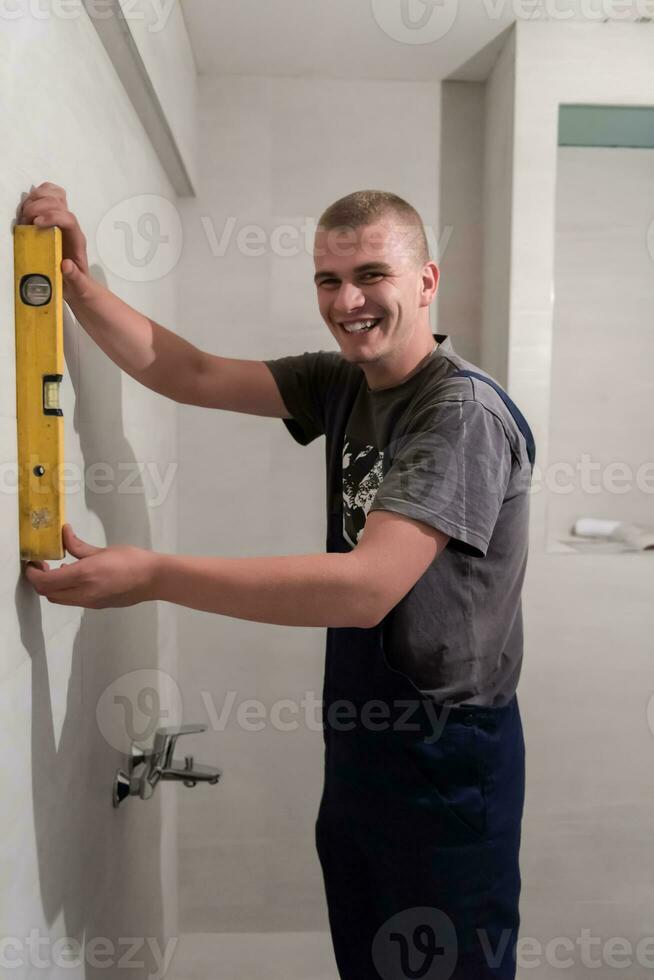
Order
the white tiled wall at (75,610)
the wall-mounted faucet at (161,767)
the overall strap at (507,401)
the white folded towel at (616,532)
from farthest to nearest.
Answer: the white folded towel at (616,532) < the wall-mounted faucet at (161,767) < the overall strap at (507,401) < the white tiled wall at (75,610)

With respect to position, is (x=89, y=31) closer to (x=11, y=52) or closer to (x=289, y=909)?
(x=11, y=52)

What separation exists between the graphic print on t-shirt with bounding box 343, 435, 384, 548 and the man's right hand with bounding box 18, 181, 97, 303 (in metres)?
0.45

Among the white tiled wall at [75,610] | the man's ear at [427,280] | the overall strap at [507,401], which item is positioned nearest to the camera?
the white tiled wall at [75,610]

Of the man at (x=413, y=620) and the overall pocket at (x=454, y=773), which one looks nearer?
the man at (x=413, y=620)

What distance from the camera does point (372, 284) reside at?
1.11 meters

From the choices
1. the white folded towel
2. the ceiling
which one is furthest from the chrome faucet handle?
the ceiling

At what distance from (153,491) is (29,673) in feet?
2.60

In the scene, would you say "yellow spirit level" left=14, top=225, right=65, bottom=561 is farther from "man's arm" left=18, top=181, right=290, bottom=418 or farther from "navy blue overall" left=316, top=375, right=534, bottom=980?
"navy blue overall" left=316, top=375, right=534, bottom=980

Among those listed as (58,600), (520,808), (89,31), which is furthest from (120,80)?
(520,808)

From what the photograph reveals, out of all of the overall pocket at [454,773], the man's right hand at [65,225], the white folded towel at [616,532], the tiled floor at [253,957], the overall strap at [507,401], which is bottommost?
the tiled floor at [253,957]

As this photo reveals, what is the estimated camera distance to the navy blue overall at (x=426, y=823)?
1079 mm

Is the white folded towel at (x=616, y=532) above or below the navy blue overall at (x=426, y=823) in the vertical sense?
above

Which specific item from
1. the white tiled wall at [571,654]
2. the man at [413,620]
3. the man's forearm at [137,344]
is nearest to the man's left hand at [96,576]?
the man at [413,620]

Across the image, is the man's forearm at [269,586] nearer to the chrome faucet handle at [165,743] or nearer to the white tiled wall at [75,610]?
the white tiled wall at [75,610]
